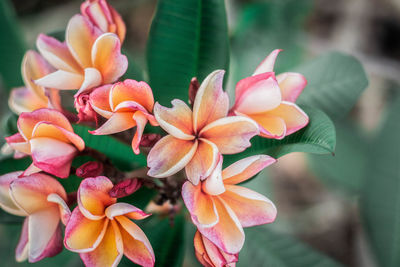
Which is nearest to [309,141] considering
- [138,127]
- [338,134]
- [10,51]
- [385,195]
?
[138,127]

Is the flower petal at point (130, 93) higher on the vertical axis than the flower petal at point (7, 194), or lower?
higher

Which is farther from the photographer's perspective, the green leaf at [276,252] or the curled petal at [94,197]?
the green leaf at [276,252]

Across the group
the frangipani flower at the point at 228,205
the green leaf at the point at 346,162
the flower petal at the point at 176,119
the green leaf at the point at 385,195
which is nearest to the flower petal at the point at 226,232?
the frangipani flower at the point at 228,205

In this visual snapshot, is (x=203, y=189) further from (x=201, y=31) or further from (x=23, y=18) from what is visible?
(x=23, y=18)

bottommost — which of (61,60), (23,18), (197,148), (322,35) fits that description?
(322,35)

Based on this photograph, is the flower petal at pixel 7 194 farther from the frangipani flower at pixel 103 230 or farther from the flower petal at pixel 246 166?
the flower petal at pixel 246 166

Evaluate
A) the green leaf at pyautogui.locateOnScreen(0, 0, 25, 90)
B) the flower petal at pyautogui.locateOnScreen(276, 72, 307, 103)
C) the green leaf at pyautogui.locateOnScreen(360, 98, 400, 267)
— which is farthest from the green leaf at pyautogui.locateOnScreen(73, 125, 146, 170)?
the green leaf at pyautogui.locateOnScreen(360, 98, 400, 267)

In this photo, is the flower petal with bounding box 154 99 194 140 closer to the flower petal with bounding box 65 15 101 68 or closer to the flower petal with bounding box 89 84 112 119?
the flower petal with bounding box 89 84 112 119

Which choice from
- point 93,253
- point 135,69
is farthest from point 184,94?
point 93,253
